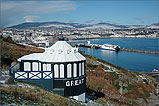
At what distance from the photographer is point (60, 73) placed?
10617mm

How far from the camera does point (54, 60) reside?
35.2 feet

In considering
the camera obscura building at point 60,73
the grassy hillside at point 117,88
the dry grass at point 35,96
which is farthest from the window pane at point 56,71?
the grassy hillside at point 117,88

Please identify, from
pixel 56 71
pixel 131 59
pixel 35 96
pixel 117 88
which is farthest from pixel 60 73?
pixel 131 59

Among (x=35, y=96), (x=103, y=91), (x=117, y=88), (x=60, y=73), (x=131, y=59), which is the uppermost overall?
(x=60, y=73)

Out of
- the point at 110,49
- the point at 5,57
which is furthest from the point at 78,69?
the point at 110,49

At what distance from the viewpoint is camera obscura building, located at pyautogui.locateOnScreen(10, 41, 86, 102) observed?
10.5m

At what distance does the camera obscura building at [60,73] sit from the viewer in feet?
34.6

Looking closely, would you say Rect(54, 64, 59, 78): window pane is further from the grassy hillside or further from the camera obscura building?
the grassy hillside

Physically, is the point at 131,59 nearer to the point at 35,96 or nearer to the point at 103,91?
the point at 103,91

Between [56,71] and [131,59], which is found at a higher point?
[56,71]

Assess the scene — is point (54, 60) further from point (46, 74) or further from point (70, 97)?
point (70, 97)

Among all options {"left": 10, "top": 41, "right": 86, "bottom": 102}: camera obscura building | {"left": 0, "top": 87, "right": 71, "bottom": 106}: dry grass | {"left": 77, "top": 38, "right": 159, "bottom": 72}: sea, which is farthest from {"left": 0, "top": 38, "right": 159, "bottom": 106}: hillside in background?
{"left": 77, "top": 38, "right": 159, "bottom": 72}: sea

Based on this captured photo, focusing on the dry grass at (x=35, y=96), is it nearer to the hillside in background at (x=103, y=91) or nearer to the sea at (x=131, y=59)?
the hillside in background at (x=103, y=91)

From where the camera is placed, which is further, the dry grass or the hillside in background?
the hillside in background
